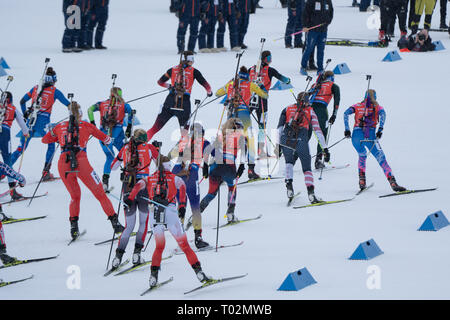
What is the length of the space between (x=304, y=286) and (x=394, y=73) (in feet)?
33.4

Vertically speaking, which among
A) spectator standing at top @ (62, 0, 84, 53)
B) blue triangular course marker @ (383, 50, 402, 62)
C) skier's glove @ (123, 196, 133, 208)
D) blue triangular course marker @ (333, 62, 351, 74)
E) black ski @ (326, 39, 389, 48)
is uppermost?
spectator standing at top @ (62, 0, 84, 53)

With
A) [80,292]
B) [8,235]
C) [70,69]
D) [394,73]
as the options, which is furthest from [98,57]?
[80,292]

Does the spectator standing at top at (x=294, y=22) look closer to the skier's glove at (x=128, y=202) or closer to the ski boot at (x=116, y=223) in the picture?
the ski boot at (x=116, y=223)

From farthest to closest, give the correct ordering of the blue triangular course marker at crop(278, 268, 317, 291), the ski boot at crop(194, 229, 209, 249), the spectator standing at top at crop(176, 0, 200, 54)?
the spectator standing at top at crop(176, 0, 200, 54) < the ski boot at crop(194, 229, 209, 249) < the blue triangular course marker at crop(278, 268, 317, 291)

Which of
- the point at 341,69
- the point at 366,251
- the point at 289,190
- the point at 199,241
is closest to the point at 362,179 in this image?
the point at 289,190

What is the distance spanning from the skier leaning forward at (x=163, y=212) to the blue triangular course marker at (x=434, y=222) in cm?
304

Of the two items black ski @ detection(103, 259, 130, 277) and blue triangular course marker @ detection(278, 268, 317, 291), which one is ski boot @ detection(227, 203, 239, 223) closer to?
black ski @ detection(103, 259, 130, 277)

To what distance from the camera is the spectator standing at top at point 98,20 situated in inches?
745

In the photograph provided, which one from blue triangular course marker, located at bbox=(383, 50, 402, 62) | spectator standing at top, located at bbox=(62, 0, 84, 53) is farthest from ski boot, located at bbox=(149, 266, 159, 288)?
blue triangular course marker, located at bbox=(383, 50, 402, 62)

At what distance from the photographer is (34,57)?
1852cm

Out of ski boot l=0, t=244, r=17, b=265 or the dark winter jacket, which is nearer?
ski boot l=0, t=244, r=17, b=265

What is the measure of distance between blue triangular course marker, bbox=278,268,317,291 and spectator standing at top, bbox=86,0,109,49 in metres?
12.3

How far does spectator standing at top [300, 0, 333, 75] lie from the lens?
16.4 metres

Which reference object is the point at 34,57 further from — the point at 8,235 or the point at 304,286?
the point at 304,286
